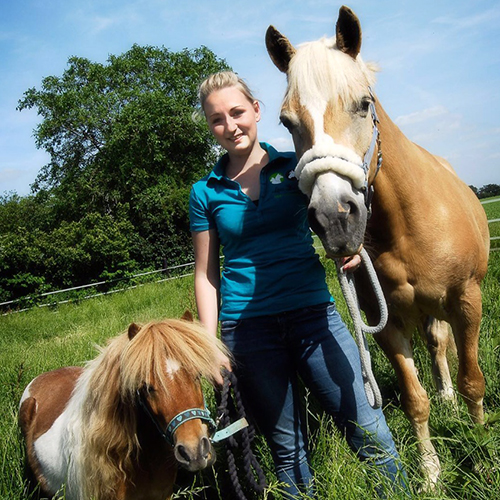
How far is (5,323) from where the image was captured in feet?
29.1

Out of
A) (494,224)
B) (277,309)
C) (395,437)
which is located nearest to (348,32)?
(277,309)

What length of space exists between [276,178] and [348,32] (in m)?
0.72

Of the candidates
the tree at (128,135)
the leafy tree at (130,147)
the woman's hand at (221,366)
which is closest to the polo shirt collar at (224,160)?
the woman's hand at (221,366)

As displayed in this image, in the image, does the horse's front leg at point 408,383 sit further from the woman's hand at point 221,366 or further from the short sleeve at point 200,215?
the short sleeve at point 200,215

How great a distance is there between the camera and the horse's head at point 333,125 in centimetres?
158

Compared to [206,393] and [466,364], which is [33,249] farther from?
[466,364]

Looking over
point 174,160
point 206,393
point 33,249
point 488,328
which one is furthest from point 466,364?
point 174,160

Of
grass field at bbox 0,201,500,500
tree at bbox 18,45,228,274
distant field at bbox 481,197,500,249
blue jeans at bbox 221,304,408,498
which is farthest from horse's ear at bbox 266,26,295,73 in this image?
tree at bbox 18,45,228,274

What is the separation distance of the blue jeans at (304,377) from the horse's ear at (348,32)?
1164 millimetres

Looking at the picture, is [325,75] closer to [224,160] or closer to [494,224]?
[224,160]

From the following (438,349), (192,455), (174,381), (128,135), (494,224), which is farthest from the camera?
(128,135)

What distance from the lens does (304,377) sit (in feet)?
6.25

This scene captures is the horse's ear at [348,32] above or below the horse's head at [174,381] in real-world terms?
above

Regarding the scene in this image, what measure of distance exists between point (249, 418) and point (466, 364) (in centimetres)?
123
